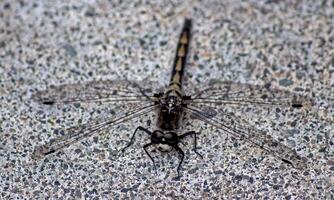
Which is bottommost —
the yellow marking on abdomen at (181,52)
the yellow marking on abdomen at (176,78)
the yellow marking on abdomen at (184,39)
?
the yellow marking on abdomen at (176,78)

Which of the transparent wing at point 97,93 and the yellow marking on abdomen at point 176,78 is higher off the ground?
the yellow marking on abdomen at point 176,78

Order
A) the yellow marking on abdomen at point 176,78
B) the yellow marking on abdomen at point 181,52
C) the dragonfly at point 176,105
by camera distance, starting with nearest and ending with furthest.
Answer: the dragonfly at point 176,105 < the yellow marking on abdomen at point 176,78 < the yellow marking on abdomen at point 181,52

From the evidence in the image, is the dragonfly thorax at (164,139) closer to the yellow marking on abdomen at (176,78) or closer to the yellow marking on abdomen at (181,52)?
the yellow marking on abdomen at (176,78)

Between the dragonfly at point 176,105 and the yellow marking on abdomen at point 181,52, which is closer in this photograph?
the dragonfly at point 176,105

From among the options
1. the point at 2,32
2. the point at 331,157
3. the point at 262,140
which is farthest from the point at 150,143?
the point at 2,32

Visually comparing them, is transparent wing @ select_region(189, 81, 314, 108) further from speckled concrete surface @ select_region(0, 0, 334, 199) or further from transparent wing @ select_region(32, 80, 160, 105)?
transparent wing @ select_region(32, 80, 160, 105)

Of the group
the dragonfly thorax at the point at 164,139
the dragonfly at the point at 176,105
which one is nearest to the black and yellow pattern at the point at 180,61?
the dragonfly at the point at 176,105

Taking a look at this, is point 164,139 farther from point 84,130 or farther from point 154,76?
point 154,76
